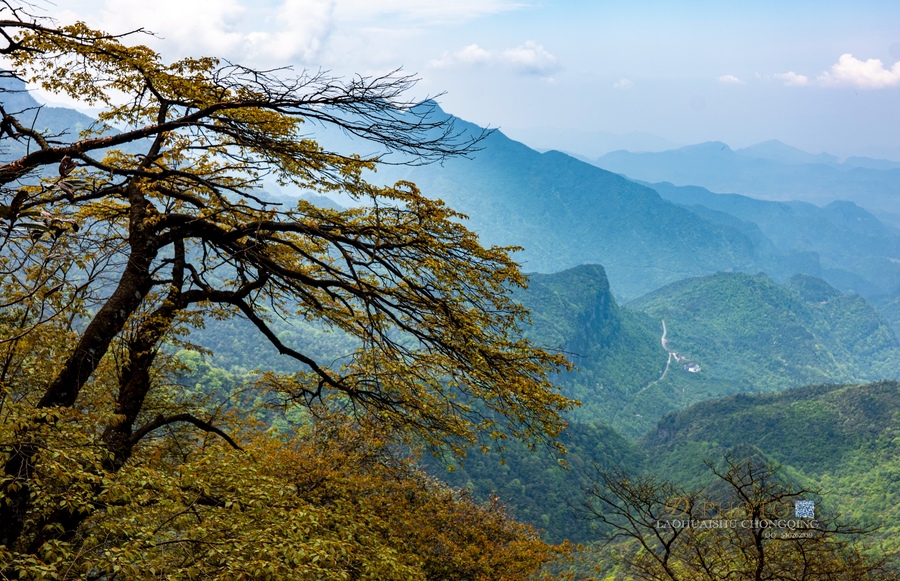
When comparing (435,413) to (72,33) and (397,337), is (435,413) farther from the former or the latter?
(397,337)

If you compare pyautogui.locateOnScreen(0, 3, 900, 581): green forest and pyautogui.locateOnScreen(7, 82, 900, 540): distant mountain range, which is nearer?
pyautogui.locateOnScreen(0, 3, 900, 581): green forest

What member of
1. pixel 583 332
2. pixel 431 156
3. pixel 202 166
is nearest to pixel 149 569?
pixel 431 156

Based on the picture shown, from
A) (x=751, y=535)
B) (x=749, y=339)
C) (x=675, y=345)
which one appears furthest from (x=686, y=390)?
(x=751, y=535)

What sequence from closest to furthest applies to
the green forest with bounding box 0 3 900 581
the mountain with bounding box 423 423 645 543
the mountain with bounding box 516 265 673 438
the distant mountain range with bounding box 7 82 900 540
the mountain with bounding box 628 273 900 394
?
1. the green forest with bounding box 0 3 900 581
2. the mountain with bounding box 423 423 645 543
3. the distant mountain range with bounding box 7 82 900 540
4. the mountain with bounding box 516 265 673 438
5. the mountain with bounding box 628 273 900 394

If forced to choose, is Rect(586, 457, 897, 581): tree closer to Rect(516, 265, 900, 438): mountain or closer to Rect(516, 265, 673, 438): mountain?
Rect(516, 265, 900, 438): mountain

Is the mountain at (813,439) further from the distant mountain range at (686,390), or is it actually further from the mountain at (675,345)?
the mountain at (675,345)

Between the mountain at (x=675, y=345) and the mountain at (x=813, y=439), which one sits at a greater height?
the mountain at (x=675, y=345)

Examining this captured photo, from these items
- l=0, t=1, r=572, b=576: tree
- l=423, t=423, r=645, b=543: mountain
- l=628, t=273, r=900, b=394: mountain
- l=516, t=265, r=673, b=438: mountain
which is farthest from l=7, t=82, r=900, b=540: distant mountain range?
l=0, t=1, r=572, b=576: tree

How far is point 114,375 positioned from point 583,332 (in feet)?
471

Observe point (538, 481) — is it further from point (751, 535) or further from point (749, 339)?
point (749, 339)

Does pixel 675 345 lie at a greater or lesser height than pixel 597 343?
greater

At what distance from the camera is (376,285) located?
893 centimetres

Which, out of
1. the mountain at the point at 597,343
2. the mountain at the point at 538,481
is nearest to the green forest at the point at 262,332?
the mountain at the point at 538,481

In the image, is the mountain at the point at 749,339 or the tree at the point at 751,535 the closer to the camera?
the tree at the point at 751,535
